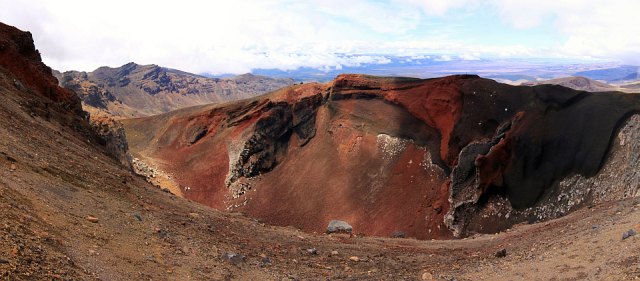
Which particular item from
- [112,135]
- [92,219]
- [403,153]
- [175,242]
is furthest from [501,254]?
[112,135]

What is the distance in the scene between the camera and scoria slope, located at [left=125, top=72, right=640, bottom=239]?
2632cm

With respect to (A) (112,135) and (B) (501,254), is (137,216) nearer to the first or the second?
(B) (501,254)

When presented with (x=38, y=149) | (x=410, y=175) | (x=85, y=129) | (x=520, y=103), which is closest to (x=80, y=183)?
(x=38, y=149)

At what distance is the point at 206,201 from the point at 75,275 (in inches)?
1175

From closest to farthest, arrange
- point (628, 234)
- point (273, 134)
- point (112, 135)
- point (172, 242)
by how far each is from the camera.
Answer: point (172, 242), point (628, 234), point (112, 135), point (273, 134)

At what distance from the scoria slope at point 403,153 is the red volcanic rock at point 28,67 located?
49.0 feet

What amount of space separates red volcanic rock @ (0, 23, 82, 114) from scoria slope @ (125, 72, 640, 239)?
14.9 metres

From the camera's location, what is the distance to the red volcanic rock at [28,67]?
22938 millimetres

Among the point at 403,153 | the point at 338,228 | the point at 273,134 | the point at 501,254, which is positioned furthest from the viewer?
the point at 273,134

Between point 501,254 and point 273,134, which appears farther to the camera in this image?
point 273,134

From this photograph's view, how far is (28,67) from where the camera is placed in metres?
23.8

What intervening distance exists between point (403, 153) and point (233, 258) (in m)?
23.4

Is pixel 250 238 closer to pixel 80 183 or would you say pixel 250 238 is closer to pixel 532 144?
pixel 80 183

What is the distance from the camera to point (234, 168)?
39.0 metres
